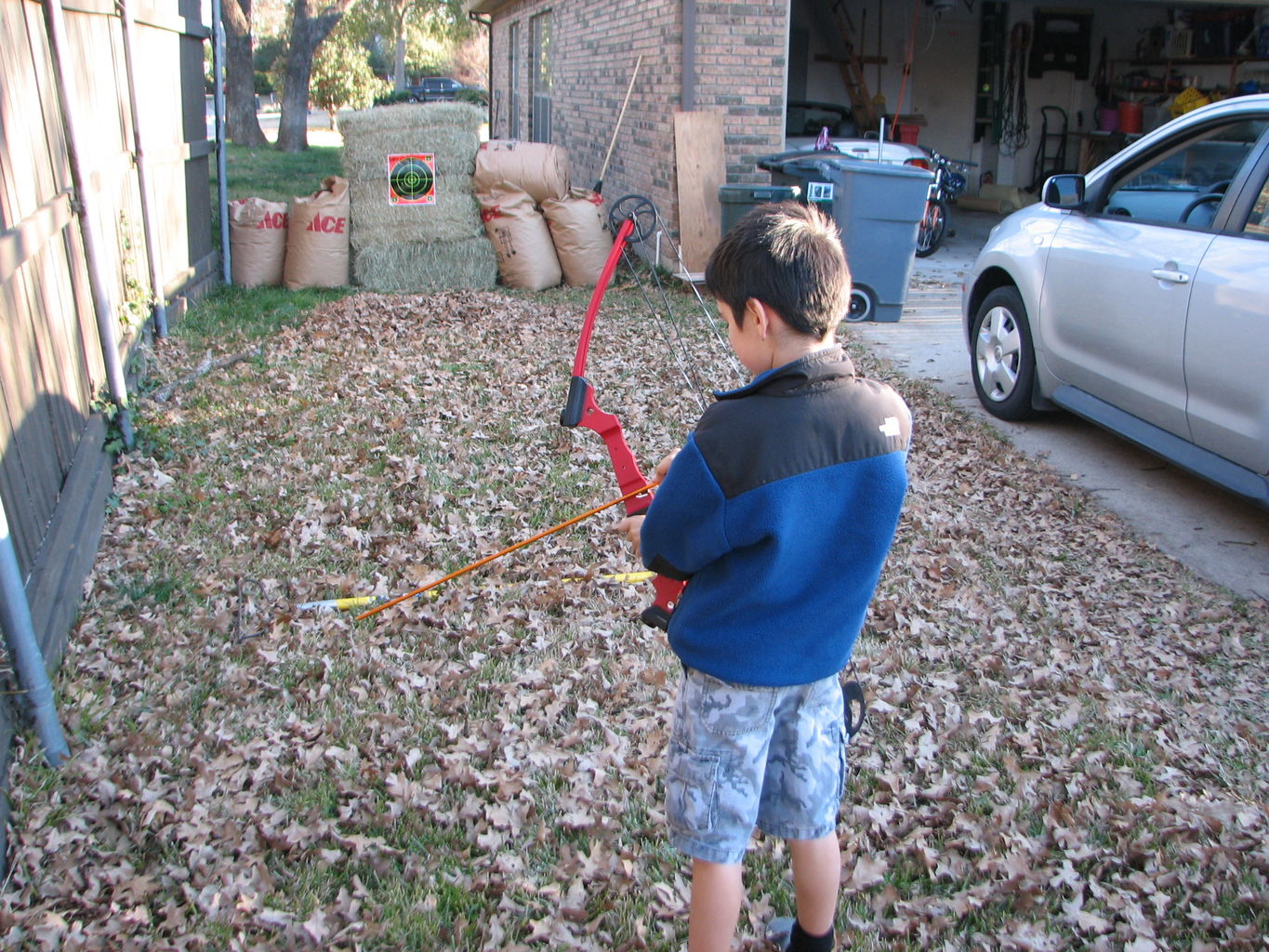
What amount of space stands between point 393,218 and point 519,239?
1.27 metres

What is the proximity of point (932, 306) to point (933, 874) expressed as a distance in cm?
860

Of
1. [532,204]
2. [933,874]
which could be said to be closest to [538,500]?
[933,874]

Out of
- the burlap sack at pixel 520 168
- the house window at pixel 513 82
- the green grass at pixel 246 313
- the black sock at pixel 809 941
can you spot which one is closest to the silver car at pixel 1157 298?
the black sock at pixel 809 941

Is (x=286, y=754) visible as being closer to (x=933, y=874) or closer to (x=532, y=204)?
(x=933, y=874)

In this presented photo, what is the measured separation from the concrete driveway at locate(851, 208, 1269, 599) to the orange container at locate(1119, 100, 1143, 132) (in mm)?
11447

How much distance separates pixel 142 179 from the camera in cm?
767

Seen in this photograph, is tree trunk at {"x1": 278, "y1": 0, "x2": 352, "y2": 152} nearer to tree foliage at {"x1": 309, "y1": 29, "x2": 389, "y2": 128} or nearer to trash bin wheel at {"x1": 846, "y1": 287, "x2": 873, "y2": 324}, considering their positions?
tree foliage at {"x1": 309, "y1": 29, "x2": 389, "y2": 128}

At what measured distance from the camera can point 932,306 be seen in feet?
35.5

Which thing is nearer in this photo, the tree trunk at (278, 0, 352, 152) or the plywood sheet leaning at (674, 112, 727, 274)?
the plywood sheet leaning at (674, 112, 727, 274)

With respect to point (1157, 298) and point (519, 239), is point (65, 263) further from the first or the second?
point (519, 239)

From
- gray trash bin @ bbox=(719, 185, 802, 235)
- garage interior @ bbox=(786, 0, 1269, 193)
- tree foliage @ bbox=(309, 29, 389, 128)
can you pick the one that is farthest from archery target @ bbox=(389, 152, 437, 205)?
tree foliage @ bbox=(309, 29, 389, 128)

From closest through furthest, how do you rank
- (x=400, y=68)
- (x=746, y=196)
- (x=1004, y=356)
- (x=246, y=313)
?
(x=1004, y=356)
(x=246, y=313)
(x=746, y=196)
(x=400, y=68)

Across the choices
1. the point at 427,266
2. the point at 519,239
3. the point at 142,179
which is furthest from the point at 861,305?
the point at 142,179

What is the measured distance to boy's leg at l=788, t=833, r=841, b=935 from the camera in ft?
7.61
